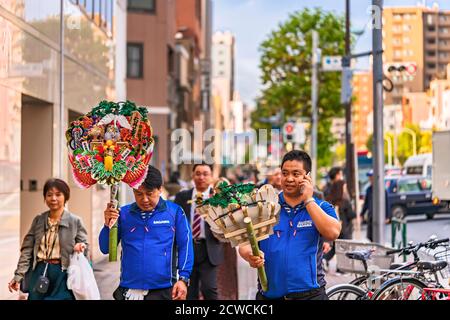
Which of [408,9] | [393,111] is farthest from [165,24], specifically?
[408,9]

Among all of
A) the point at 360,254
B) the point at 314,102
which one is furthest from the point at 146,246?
the point at 314,102

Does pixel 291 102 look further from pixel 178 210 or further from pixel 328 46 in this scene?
pixel 178 210

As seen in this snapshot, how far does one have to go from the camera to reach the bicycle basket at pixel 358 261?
29.9ft

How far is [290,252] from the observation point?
18.7 feet

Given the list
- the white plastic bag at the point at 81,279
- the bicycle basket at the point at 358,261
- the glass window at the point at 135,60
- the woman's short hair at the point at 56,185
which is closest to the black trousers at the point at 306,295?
the white plastic bag at the point at 81,279

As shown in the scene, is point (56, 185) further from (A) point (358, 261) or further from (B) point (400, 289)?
(A) point (358, 261)

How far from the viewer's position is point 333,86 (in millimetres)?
46125

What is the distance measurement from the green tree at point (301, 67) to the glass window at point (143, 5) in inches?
294

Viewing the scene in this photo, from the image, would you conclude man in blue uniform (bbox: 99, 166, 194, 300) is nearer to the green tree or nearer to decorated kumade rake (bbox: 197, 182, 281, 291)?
decorated kumade rake (bbox: 197, 182, 281, 291)

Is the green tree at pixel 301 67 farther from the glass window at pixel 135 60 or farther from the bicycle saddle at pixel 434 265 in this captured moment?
the bicycle saddle at pixel 434 265

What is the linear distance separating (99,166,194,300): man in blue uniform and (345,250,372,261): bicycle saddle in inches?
113

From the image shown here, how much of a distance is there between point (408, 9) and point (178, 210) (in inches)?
191

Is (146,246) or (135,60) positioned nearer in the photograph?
(146,246)

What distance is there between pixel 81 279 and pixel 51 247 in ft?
1.39
